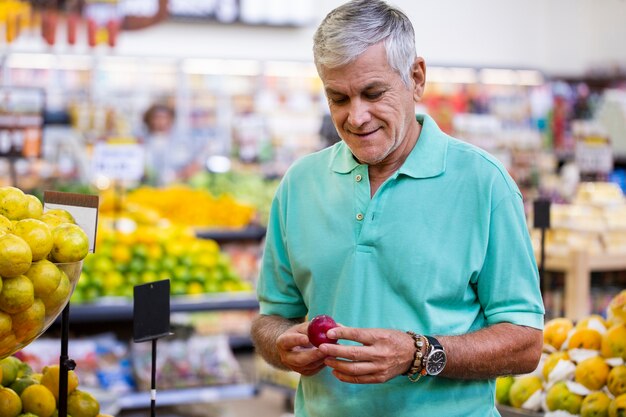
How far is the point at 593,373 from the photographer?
8.38 feet

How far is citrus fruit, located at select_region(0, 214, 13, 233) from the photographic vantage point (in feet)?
5.29

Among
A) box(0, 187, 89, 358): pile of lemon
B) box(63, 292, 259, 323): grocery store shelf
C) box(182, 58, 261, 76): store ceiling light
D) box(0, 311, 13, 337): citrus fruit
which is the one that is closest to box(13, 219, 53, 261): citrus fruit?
box(0, 187, 89, 358): pile of lemon

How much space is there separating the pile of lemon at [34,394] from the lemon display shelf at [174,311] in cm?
268

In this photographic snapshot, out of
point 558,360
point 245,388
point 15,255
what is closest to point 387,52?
point 15,255

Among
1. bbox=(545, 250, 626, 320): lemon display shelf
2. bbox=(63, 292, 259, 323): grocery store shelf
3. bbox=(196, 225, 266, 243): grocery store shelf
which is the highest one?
bbox=(545, 250, 626, 320): lemon display shelf

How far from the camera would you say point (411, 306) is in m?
1.80

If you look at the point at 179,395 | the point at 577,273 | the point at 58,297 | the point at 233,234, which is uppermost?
the point at 58,297

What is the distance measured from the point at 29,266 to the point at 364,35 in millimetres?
730

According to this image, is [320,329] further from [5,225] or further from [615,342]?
[615,342]

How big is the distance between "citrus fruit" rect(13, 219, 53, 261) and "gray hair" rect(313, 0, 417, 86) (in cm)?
60

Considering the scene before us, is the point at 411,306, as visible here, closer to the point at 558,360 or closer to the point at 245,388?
the point at 558,360

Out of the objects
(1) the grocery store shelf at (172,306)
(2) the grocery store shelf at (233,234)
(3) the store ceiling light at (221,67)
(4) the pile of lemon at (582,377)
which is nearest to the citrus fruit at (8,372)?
(4) the pile of lemon at (582,377)

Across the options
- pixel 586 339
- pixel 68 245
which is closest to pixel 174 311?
pixel 586 339

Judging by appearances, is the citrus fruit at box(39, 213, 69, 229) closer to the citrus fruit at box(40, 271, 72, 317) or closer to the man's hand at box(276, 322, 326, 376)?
the citrus fruit at box(40, 271, 72, 317)
